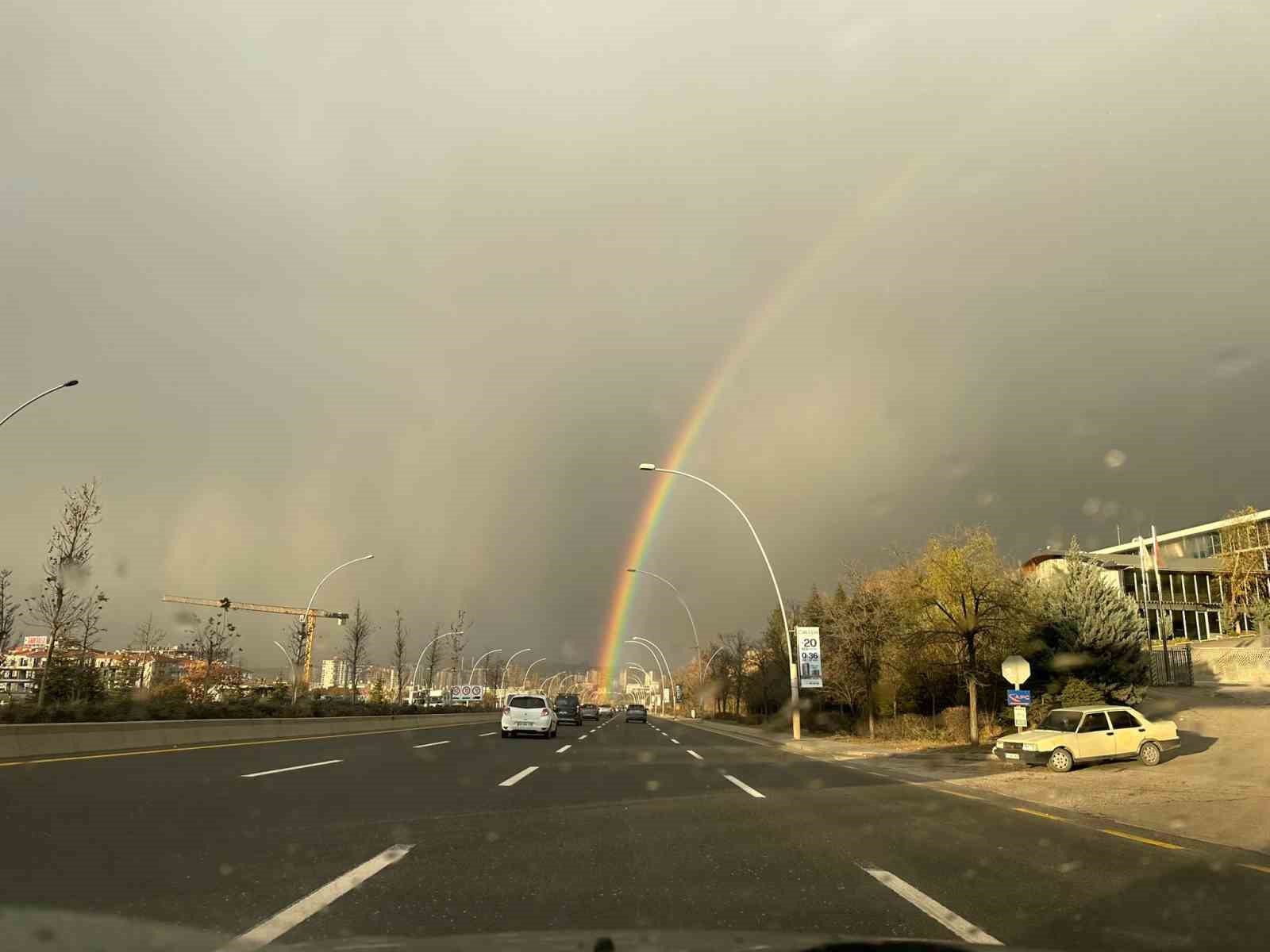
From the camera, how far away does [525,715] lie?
30.9 metres

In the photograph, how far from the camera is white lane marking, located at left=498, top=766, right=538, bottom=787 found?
534 inches

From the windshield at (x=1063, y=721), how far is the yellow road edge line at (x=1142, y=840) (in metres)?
9.51

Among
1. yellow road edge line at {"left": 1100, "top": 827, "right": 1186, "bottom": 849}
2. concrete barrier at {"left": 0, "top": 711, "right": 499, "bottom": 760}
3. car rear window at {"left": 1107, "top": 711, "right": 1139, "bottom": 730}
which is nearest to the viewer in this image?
yellow road edge line at {"left": 1100, "top": 827, "right": 1186, "bottom": 849}

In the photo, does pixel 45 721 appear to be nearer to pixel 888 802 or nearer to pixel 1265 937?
pixel 888 802

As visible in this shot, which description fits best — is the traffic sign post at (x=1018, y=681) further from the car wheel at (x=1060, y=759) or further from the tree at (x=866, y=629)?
the tree at (x=866, y=629)

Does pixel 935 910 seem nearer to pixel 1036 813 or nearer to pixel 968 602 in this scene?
pixel 1036 813

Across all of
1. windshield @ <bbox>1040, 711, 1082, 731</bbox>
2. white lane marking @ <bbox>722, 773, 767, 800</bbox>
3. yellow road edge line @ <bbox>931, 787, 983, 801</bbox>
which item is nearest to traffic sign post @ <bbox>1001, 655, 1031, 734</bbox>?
windshield @ <bbox>1040, 711, 1082, 731</bbox>

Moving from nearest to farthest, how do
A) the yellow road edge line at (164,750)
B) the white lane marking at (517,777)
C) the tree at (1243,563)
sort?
the white lane marking at (517,777) → the yellow road edge line at (164,750) → the tree at (1243,563)

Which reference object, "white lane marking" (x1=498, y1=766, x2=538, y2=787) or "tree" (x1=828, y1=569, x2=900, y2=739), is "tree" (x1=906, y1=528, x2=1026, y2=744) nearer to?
"tree" (x1=828, y1=569, x2=900, y2=739)

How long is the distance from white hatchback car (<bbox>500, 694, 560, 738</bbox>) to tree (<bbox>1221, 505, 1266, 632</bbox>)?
51370mm

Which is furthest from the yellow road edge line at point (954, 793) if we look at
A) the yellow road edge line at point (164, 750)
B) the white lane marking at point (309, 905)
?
the yellow road edge line at point (164, 750)

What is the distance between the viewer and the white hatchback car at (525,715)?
3083 cm

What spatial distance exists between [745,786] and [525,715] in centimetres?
1783

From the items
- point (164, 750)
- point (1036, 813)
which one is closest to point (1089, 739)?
point (1036, 813)
